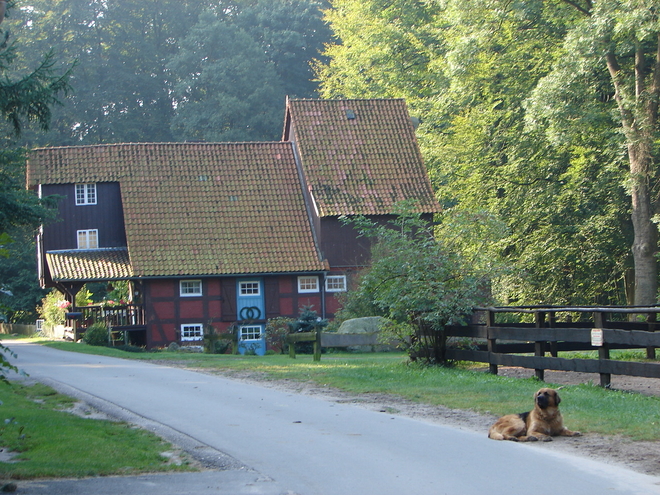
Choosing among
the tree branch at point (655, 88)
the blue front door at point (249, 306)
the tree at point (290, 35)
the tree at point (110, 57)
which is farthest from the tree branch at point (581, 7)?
the tree at point (110, 57)

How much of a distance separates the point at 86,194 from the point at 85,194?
0.05m

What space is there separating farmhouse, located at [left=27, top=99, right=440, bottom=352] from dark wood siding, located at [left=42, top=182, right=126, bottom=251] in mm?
46

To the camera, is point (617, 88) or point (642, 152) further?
point (617, 88)

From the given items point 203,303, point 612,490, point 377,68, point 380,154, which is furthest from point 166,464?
point 377,68

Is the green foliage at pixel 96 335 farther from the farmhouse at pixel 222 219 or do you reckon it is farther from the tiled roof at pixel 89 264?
the tiled roof at pixel 89 264

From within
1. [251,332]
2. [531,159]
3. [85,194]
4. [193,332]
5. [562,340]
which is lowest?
[251,332]

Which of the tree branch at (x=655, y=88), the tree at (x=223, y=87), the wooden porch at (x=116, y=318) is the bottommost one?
the wooden porch at (x=116, y=318)

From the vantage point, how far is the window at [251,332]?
115 ft

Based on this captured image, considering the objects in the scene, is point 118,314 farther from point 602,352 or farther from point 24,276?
point 602,352

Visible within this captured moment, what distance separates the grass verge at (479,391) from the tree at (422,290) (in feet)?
2.15

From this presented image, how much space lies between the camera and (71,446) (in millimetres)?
8914

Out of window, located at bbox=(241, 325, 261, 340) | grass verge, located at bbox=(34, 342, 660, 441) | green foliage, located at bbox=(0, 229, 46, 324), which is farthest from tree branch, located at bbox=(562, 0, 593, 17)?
green foliage, located at bbox=(0, 229, 46, 324)

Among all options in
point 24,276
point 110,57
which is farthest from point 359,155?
point 110,57

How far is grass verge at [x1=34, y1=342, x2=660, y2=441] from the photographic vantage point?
1005 centimetres
